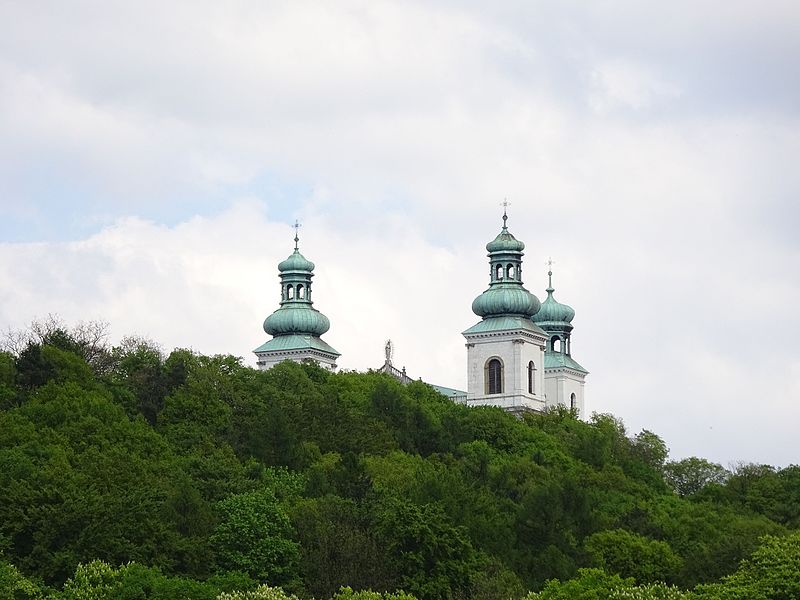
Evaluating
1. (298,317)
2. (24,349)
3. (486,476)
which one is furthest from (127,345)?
(298,317)

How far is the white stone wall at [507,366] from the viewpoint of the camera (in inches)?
5733

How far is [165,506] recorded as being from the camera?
3253 inches

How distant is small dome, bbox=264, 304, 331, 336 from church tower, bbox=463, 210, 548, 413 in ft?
43.5

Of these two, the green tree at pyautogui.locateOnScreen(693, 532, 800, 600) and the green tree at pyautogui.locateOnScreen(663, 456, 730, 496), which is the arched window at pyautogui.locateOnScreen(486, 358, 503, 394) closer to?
the green tree at pyautogui.locateOnScreen(663, 456, 730, 496)

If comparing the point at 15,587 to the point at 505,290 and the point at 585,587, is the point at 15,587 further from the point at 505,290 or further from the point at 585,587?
the point at 505,290

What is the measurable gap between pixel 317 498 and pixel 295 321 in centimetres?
6805

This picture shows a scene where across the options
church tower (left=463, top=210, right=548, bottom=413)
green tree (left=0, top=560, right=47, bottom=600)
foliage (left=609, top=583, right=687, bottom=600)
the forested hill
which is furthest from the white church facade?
green tree (left=0, top=560, right=47, bottom=600)

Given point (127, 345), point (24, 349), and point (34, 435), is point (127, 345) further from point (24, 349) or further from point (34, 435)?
point (34, 435)

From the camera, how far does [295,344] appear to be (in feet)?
513

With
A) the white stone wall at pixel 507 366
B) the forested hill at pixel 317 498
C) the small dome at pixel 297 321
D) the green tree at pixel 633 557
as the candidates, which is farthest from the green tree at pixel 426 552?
the small dome at pixel 297 321

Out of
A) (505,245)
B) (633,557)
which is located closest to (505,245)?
(505,245)

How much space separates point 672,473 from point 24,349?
1761 inches

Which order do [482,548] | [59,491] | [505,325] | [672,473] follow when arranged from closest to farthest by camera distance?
1. [59,491]
2. [482,548]
3. [672,473]
4. [505,325]

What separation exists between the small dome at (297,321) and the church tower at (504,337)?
13.2 metres
